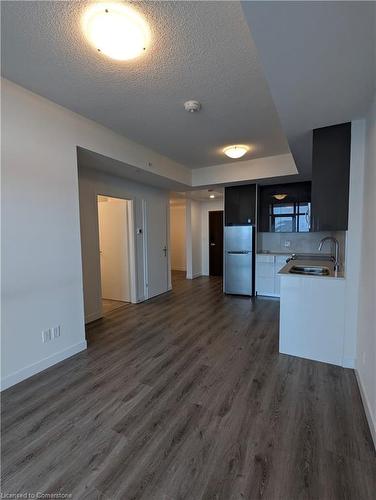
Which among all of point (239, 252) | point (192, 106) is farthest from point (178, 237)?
point (192, 106)

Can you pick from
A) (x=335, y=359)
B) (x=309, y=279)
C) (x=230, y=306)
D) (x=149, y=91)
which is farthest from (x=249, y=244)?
(x=149, y=91)

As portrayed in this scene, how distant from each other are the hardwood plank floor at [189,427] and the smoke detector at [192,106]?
8.91 ft

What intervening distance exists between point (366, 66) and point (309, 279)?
72.5 inches

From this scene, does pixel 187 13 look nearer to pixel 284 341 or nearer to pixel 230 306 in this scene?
pixel 284 341

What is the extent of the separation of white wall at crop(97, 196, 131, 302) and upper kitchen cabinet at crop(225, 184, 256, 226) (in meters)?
2.24

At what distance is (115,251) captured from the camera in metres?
4.91

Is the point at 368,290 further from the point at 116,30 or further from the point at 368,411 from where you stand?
the point at 116,30

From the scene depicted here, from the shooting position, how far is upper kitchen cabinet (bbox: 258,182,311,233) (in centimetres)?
507

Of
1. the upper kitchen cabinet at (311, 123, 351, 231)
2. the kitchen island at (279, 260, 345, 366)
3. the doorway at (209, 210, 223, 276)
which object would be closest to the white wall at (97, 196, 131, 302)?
the kitchen island at (279, 260, 345, 366)

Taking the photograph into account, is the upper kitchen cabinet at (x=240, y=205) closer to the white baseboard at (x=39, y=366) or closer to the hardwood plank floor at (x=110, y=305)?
the hardwood plank floor at (x=110, y=305)

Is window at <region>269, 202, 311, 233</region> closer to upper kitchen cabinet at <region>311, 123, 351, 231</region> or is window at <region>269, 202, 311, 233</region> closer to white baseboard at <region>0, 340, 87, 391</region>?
upper kitchen cabinet at <region>311, 123, 351, 231</region>

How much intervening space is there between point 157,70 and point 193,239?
17.7 feet

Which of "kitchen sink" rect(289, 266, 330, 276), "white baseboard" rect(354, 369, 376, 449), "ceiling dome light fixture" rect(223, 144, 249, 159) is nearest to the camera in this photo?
"white baseboard" rect(354, 369, 376, 449)

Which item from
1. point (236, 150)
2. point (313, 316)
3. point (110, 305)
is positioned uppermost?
point (236, 150)
